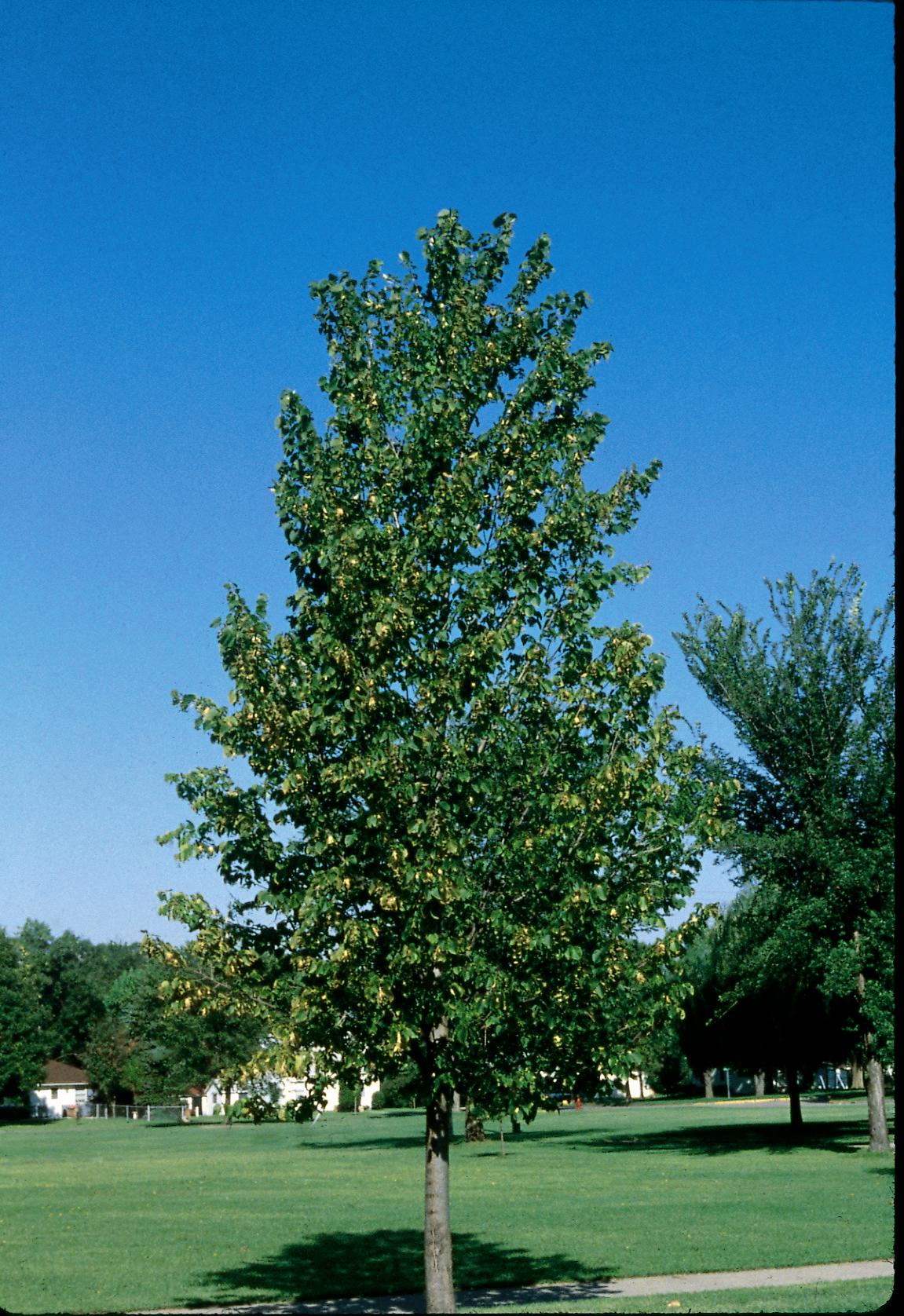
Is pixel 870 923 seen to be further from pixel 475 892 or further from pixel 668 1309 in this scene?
pixel 475 892

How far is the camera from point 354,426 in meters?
12.3

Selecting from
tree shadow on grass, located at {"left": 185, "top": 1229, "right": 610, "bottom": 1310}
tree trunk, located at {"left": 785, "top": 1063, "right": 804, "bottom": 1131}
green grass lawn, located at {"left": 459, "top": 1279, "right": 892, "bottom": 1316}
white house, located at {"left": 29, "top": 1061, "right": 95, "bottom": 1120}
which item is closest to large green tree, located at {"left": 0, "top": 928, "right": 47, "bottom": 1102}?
white house, located at {"left": 29, "top": 1061, "right": 95, "bottom": 1120}

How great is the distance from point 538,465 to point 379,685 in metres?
2.52

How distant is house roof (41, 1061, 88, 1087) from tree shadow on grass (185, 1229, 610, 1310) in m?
106

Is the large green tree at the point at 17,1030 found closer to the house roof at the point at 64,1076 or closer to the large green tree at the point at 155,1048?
the large green tree at the point at 155,1048

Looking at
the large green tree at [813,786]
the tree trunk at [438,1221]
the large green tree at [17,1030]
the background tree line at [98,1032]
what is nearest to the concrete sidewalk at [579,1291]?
the tree trunk at [438,1221]

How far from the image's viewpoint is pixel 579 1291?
16.0 metres

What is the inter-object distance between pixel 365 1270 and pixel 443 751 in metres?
10.6

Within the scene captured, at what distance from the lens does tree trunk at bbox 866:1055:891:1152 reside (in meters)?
36.8

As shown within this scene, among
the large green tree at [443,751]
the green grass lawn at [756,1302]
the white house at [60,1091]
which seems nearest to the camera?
the large green tree at [443,751]

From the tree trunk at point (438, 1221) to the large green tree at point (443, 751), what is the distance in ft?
0.09

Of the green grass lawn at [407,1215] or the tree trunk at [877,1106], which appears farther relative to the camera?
the tree trunk at [877,1106]

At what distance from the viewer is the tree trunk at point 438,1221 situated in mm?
11406

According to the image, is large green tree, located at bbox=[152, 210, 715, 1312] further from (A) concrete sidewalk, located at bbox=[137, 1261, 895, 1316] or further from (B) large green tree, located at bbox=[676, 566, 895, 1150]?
(B) large green tree, located at bbox=[676, 566, 895, 1150]
